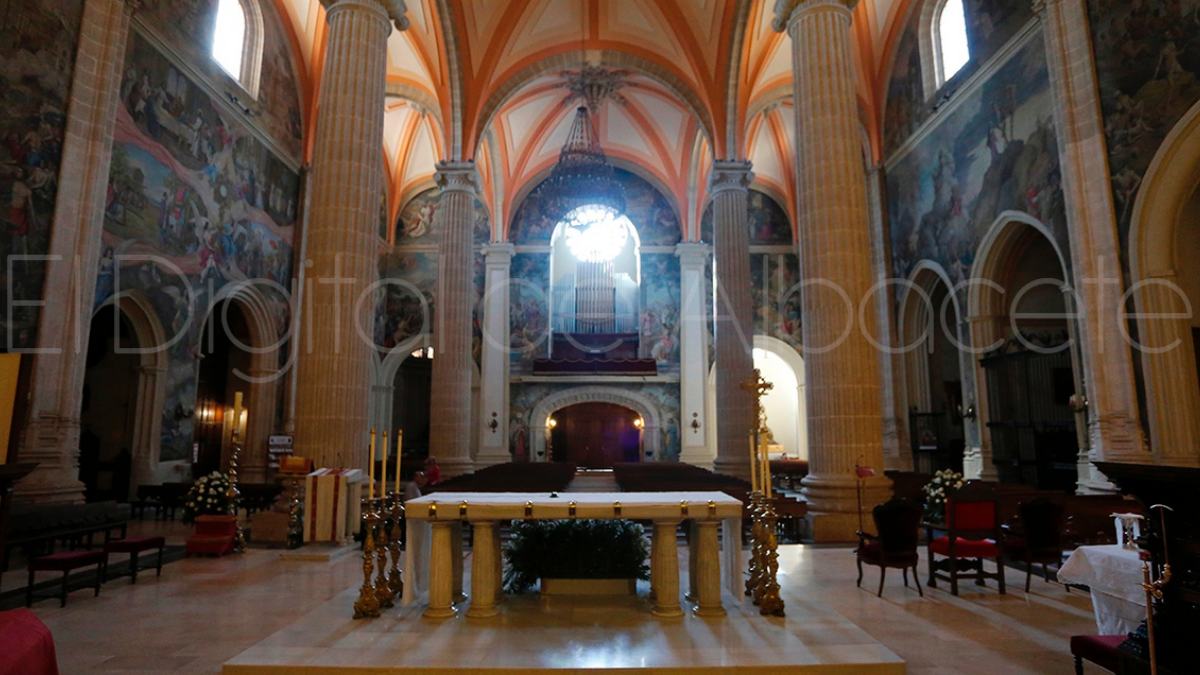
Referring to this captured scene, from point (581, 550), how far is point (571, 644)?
3.93ft

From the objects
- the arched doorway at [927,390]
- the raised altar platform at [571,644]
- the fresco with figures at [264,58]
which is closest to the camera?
the raised altar platform at [571,644]

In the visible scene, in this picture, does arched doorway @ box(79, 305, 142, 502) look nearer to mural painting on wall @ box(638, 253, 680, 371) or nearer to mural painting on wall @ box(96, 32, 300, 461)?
mural painting on wall @ box(96, 32, 300, 461)

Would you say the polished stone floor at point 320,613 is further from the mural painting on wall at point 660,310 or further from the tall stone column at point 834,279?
the mural painting on wall at point 660,310

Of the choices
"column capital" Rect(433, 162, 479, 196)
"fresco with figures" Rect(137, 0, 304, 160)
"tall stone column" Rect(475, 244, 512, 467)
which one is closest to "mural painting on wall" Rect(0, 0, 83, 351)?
"fresco with figures" Rect(137, 0, 304, 160)

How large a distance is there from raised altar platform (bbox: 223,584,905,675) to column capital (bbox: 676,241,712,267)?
56.7ft

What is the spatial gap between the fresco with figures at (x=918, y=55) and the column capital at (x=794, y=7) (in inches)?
165

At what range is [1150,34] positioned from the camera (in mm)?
Answer: 8531

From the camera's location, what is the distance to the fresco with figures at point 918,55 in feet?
37.6

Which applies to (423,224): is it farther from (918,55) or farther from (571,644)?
(571,644)

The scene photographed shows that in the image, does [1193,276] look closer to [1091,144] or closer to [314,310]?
[1091,144]

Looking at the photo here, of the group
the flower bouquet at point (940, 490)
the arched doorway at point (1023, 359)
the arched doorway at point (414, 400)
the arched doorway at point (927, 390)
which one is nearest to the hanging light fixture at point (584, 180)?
the arched doorway at point (927, 390)

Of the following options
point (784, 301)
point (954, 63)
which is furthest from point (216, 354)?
point (954, 63)

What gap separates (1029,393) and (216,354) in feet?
58.2

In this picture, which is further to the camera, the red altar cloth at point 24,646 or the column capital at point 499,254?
the column capital at point 499,254
